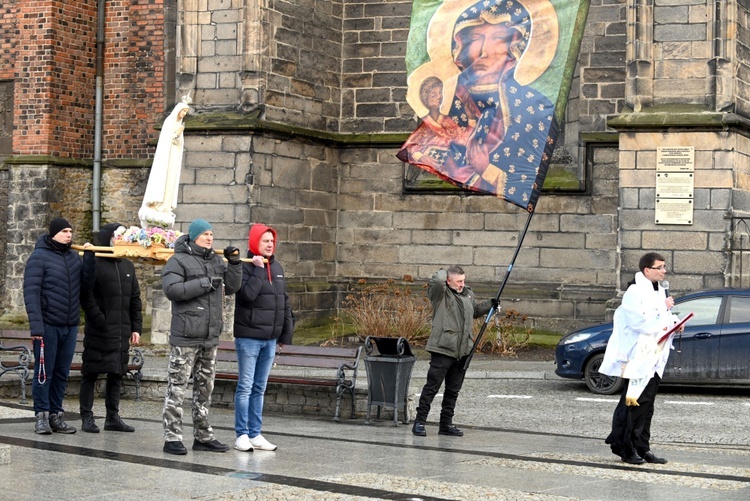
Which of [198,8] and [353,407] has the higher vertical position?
[198,8]

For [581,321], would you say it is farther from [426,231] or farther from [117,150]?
[117,150]

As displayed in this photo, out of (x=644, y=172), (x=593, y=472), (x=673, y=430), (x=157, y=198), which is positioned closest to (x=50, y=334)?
(x=157, y=198)

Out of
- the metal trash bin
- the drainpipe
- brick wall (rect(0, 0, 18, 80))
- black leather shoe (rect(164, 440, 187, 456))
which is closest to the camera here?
black leather shoe (rect(164, 440, 187, 456))

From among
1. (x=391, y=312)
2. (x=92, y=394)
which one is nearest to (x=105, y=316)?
(x=92, y=394)

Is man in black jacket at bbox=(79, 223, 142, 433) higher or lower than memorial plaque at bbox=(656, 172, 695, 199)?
lower

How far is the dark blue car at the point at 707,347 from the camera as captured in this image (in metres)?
16.0

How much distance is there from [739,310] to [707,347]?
59cm

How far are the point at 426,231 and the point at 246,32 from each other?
15.2ft

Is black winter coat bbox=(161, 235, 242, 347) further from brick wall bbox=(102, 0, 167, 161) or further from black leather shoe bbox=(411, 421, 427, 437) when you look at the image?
brick wall bbox=(102, 0, 167, 161)

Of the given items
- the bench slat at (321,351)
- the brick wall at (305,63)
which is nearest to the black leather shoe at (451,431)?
the bench slat at (321,351)

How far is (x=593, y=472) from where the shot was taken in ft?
32.5

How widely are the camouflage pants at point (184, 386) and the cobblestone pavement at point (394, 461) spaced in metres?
0.23

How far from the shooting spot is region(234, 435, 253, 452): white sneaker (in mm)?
10570

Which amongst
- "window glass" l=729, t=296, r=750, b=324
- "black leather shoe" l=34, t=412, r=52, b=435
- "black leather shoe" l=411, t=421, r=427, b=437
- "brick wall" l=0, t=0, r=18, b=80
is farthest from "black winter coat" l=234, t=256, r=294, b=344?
"brick wall" l=0, t=0, r=18, b=80
